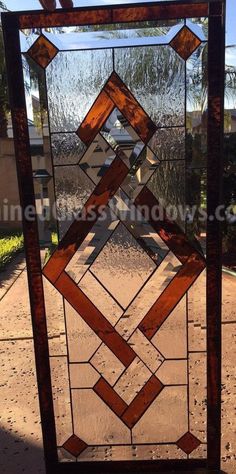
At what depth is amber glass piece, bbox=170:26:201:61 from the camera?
158cm

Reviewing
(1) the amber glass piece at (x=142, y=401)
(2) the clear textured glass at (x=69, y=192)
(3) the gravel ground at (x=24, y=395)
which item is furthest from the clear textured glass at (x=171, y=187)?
(3) the gravel ground at (x=24, y=395)

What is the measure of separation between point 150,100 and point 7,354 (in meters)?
2.39

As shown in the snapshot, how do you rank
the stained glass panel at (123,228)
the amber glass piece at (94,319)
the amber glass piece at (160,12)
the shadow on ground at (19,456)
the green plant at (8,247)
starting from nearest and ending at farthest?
1. the amber glass piece at (160,12)
2. the stained glass panel at (123,228)
3. the amber glass piece at (94,319)
4. the shadow on ground at (19,456)
5. the green plant at (8,247)

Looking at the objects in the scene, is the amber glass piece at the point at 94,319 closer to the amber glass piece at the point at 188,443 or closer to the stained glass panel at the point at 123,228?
the stained glass panel at the point at 123,228

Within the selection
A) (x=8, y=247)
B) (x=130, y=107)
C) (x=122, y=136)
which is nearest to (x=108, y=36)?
(x=130, y=107)

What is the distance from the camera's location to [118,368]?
1964 mm

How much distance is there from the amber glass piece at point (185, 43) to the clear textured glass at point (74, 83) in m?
0.26

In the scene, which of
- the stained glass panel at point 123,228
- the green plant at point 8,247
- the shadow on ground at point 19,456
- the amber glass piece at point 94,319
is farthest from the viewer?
the green plant at point 8,247

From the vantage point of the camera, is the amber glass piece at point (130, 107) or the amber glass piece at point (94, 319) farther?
the amber glass piece at point (94, 319)

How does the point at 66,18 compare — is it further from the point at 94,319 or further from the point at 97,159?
the point at 94,319

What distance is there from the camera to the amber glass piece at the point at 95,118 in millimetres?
1665

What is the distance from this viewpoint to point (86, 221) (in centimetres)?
A: 177

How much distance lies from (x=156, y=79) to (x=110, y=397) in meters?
1.43

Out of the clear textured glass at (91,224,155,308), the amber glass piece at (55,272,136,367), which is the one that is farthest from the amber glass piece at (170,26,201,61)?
the amber glass piece at (55,272,136,367)
